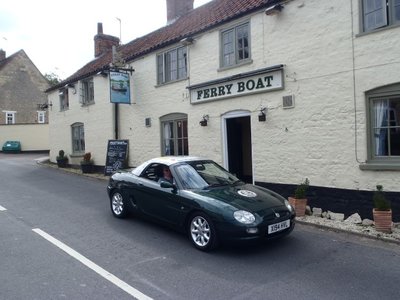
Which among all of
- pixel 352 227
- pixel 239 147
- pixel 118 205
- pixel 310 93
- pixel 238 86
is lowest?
pixel 352 227

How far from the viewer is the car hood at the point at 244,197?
19.2 feet

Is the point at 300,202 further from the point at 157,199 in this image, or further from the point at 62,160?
the point at 62,160

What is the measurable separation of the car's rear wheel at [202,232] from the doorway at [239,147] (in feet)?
18.4

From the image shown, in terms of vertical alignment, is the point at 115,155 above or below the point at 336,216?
above

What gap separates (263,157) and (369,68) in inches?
142

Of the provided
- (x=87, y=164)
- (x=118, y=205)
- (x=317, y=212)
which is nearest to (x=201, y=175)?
(x=118, y=205)

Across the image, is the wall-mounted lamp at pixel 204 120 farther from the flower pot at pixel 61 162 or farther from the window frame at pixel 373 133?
the flower pot at pixel 61 162

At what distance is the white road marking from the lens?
4344 mm

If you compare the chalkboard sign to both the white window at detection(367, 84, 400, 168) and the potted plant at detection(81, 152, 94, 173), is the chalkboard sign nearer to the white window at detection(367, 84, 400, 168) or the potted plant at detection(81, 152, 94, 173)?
the potted plant at detection(81, 152, 94, 173)

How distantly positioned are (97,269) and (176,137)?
865 centimetres

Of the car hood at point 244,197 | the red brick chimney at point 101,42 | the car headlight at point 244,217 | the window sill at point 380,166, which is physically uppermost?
the red brick chimney at point 101,42

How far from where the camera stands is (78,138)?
797 inches

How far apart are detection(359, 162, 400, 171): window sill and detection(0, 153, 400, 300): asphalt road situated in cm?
180

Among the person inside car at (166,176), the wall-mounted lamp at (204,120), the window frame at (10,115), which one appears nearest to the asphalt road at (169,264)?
the person inside car at (166,176)
